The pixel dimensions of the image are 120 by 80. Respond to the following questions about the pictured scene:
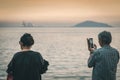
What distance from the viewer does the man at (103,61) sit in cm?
727

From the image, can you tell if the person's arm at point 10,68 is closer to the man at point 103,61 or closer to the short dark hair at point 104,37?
the man at point 103,61

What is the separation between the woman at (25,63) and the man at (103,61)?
985mm

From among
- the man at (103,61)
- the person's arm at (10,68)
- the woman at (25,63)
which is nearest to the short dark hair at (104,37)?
the man at (103,61)

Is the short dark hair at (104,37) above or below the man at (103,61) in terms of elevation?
above

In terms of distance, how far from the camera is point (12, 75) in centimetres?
689

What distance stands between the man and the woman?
3.23ft

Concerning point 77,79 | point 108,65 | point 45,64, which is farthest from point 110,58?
point 77,79

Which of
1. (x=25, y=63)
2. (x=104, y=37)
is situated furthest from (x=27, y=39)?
(x=104, y=37)

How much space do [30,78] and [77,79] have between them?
67.5 feet

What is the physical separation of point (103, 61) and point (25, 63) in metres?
1.41

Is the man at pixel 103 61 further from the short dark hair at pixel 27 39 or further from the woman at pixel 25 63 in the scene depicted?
the short dark hair at pixel 27 39

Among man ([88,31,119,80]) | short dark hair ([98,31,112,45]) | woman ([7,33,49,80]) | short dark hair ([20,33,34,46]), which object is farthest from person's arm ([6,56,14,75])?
short dark hair ([98,31,112,45])

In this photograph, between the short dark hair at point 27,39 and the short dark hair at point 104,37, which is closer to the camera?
the short dark hair at point 27,39

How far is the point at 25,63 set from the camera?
6871mm
